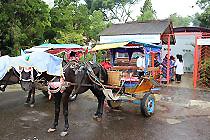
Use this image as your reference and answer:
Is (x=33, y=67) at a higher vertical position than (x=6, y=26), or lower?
lower

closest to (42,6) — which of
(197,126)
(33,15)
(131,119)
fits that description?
(33,15)

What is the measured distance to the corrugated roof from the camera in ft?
45.9

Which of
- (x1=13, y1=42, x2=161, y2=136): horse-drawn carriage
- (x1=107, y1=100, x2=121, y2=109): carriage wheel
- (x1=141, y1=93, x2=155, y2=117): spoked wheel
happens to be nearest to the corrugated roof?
(x1=13, y1=42, x2=161, y2=136): horse-drawn carriage

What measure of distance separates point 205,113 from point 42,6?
13298 millimetres

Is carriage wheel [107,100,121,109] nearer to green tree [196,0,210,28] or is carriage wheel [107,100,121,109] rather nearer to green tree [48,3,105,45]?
green tree [48,3,105,45]

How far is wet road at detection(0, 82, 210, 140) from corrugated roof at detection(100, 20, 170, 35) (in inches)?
267

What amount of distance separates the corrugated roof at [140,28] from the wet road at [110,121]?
6.77 metres

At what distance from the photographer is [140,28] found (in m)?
15.5

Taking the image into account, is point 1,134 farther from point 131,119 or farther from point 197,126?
point 197,126

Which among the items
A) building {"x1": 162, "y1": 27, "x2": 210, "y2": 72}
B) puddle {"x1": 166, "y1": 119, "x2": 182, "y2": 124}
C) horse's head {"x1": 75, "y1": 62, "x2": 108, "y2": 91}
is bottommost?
puddle {"x1": 166, "y1": 119, "x2": 182, "y2": 124}

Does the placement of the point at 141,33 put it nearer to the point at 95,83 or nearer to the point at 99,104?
the point at 99,104

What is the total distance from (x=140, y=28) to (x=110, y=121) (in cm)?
1102

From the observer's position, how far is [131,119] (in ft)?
19.5

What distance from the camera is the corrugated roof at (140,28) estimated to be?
1398cm
